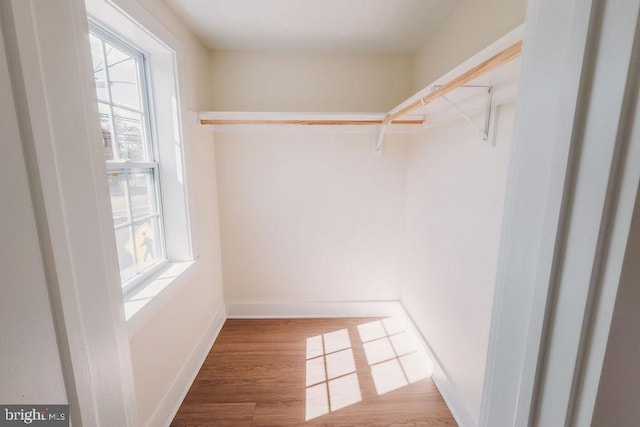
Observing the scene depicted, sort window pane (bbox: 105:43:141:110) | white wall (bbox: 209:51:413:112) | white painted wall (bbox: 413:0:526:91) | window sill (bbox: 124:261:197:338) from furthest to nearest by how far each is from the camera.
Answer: white wall (bbox: 209:51:413:112) < window pane (bbox: 105:43:141:110) < window sill (bbox: 124:261:197:338) < white painted wall (bbox: 413:0:526:91)

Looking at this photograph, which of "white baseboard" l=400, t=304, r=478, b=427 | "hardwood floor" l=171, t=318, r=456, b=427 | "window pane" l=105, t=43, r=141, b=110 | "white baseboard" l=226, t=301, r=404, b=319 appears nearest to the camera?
"window pane" l=105, t=43, r=141, b=110

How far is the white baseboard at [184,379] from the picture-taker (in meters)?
1.45

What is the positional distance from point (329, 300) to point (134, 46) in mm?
2294

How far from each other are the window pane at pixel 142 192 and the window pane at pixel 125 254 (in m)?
0.13

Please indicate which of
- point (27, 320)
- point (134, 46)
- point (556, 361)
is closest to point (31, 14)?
point (27, 320)

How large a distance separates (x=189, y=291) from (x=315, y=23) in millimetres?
1928

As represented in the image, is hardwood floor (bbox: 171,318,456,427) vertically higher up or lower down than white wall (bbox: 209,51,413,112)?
lower down

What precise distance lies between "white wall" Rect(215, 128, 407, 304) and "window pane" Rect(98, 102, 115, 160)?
0.93m

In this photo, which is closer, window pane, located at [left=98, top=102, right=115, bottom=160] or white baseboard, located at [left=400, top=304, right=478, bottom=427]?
window pane, located at [left=98, top=102, right=115, bottom=160]

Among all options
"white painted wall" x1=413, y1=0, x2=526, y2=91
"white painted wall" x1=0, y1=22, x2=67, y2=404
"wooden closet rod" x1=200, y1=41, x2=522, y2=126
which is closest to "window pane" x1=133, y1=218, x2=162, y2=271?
"wooden closet rod" x1=200, y1=41, x2=522, y2=126

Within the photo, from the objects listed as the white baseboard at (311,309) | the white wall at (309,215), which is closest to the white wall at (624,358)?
the white wall at (309,215)

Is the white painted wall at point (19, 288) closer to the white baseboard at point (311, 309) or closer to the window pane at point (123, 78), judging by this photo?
the window pane at point (123, 78)

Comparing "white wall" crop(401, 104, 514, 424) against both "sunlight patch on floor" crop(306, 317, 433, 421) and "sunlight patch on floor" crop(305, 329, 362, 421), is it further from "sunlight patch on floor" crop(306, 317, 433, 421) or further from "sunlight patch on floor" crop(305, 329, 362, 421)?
"sunlight patch on floor" crop(305, 329, 362, 421)

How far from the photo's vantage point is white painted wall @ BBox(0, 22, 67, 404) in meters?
0.34
